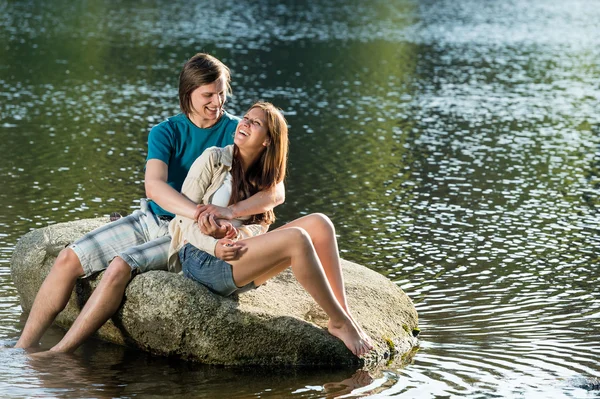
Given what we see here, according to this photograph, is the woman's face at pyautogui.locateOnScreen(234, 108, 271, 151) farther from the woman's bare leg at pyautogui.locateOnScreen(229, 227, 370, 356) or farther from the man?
the woman's bare leg at pyautogui.locateOnScreen(229, 227, 370, 356)

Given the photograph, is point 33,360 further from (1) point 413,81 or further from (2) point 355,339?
(1) point 413,81

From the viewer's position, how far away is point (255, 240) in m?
7.23

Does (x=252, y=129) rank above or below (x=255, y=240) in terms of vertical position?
above

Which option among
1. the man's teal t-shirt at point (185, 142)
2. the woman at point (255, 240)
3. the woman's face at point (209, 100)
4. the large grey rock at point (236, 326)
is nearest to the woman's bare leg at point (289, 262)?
the woman at point (255, 240)

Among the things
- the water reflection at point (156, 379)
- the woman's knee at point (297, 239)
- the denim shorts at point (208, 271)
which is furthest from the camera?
the denim shorts at point (208, 271)

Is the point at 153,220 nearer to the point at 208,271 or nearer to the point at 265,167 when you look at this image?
the point at 208,271

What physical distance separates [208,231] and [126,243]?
815 millimetres

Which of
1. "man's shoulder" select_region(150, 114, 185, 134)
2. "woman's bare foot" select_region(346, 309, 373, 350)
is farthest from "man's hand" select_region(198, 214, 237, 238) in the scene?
"woman's bare foot" select_region(346, 309, 373, 350)

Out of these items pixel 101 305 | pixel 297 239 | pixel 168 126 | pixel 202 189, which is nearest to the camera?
pixel 297 239

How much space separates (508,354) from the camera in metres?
7.84

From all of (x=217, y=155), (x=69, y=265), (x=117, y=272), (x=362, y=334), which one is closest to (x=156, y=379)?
(x=117, y=272)

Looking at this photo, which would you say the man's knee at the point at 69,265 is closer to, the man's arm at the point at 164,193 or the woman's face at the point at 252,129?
the man's arm at the point at 164,193

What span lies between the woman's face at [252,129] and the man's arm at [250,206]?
1.19ft

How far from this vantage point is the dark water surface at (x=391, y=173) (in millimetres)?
7402
